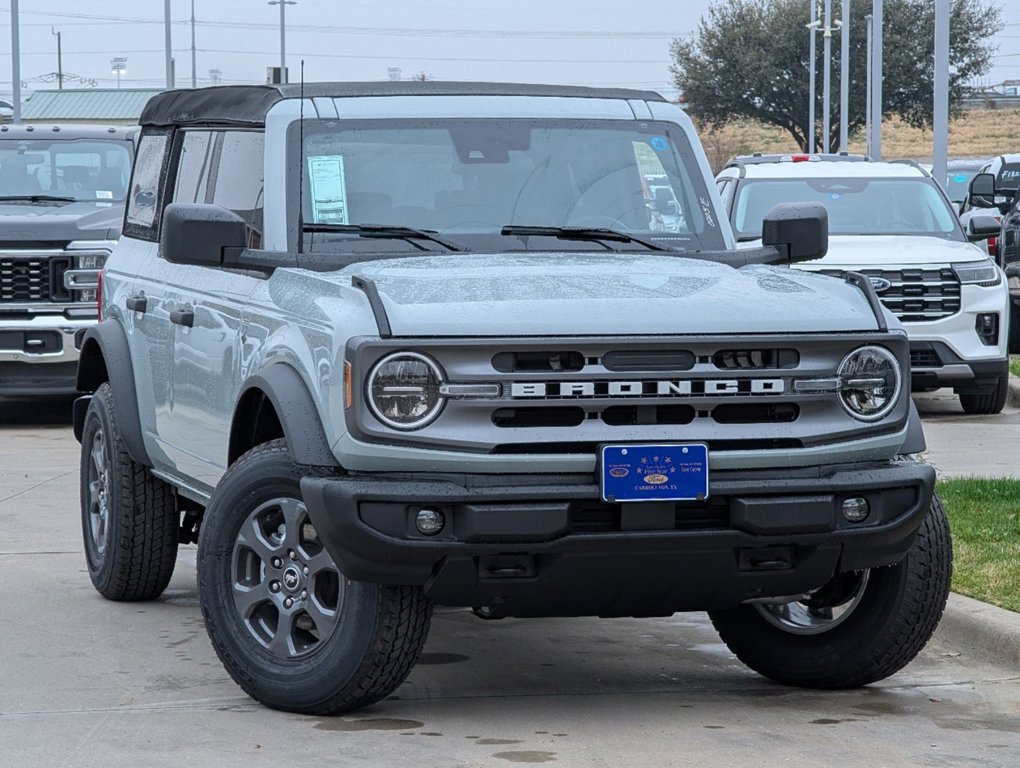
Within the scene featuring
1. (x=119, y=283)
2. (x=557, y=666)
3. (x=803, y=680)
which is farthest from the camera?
(x=119, y=283)

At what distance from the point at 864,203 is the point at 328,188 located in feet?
31.3

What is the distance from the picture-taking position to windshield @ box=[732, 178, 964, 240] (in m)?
15.1

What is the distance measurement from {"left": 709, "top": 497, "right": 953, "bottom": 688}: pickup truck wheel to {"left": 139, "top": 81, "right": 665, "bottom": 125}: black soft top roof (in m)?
1.95

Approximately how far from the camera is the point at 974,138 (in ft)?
357

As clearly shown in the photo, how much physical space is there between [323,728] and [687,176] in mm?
2409

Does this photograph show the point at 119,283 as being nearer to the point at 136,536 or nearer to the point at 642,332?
the point at 136,536

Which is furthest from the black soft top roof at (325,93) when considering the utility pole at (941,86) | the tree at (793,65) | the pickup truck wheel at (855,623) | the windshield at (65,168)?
the tree at (793,65)

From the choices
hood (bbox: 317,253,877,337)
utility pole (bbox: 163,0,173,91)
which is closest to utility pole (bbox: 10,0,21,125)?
utility pole (bbox: 163,0,173,91)

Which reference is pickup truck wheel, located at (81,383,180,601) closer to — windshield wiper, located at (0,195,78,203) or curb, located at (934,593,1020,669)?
curb, located at (934,593,1020,669)

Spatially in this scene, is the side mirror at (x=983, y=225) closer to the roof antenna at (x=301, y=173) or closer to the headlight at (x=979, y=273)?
the headlight at (x=979, y=273)

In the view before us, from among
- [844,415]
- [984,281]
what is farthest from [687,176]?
[984,281]

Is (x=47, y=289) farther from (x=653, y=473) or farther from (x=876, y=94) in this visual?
(x=876, y=94)

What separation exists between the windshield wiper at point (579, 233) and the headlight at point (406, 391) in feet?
4.24

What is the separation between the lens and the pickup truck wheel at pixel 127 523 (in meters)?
7.53
